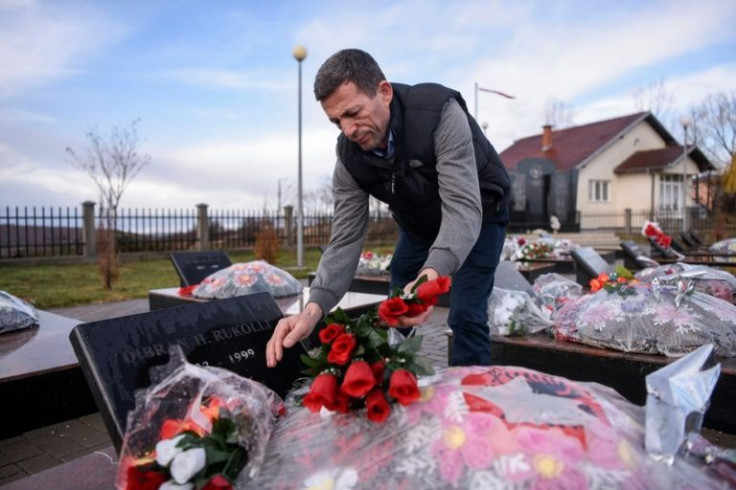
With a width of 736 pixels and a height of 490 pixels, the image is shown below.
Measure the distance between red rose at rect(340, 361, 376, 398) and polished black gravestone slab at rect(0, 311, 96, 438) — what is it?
2.41 meters

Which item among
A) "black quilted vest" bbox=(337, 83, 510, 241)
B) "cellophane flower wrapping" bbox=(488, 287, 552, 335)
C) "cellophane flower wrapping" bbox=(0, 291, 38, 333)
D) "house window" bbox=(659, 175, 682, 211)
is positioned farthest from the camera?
"house window" bbox=(659, 175, 682, 211)

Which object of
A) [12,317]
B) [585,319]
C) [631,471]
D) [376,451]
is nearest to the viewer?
[631,471]

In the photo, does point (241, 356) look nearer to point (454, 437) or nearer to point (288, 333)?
point (288, 333)

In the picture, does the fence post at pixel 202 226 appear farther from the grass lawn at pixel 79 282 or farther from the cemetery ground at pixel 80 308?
the grass lawn at pixel 79 282

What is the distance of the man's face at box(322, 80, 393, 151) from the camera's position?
6.53 ft

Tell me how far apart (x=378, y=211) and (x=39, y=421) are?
1962 centimetres

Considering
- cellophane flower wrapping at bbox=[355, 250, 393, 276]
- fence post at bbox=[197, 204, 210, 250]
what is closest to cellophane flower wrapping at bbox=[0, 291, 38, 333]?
cellophane flower wrapping at bbox=[355, 250, 393, 276]

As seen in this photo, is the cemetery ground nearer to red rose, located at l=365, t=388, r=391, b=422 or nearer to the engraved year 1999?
the engraved year 1999

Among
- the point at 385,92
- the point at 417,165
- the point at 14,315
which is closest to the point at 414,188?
the point at 417,165

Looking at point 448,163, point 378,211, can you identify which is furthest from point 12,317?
point 378,211

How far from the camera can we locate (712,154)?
30.8 metres

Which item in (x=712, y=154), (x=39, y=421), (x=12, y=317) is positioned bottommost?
(x=39, y=421)

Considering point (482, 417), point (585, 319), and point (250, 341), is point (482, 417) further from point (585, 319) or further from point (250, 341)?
point (585, 319)

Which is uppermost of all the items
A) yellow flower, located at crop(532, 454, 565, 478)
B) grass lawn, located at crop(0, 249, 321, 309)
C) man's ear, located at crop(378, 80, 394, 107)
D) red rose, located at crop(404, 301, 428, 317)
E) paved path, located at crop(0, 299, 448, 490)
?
man's ear, located at crop(378, 80, 394, 107)
